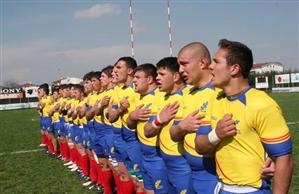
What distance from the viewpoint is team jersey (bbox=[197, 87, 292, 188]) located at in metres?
2.71

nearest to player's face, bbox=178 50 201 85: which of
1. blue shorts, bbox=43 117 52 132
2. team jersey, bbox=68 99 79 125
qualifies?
team jersey, bbox=68 99 79 125

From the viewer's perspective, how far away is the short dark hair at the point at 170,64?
456 cm

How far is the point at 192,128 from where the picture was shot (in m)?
3.47

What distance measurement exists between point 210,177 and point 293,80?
47.2 meters

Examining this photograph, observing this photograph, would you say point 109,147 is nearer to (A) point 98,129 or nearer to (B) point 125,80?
(A) point 98,129

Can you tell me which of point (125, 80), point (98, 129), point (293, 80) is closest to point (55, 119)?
point (98, 129)

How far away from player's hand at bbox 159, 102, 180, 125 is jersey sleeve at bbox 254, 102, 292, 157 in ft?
4.52

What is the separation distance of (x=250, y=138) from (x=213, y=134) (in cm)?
29

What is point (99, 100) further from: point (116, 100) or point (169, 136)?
point (169, 136)

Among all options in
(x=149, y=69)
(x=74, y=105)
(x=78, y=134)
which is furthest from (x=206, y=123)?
(x=74, y=105)

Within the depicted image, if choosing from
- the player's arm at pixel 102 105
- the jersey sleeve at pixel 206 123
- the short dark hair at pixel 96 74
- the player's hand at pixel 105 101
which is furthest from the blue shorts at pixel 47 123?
the jersey sleeve at pixel 206 123

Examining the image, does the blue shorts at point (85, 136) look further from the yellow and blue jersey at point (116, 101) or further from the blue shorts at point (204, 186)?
the blue shorts at point (204, 186)

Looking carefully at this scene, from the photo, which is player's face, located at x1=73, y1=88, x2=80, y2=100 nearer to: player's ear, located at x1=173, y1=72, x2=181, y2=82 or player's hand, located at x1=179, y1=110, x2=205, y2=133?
player's ear, located at x1=173, y1=72, x2=181, y2=82

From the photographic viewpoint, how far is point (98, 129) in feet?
24.7
